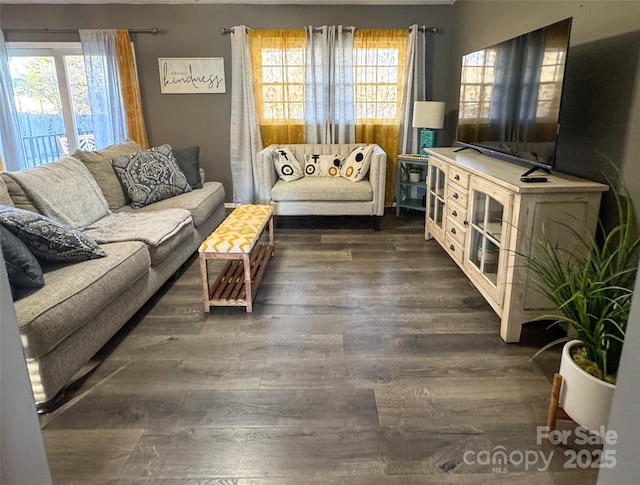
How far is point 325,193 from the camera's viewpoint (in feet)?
13.9

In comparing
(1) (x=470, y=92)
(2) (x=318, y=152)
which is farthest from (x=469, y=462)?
(2) (x=318, y=152)

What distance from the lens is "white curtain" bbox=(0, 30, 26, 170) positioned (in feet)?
15.2

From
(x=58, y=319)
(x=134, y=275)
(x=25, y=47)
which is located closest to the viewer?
(x=58, y=319)

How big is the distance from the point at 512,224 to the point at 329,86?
3192 mm

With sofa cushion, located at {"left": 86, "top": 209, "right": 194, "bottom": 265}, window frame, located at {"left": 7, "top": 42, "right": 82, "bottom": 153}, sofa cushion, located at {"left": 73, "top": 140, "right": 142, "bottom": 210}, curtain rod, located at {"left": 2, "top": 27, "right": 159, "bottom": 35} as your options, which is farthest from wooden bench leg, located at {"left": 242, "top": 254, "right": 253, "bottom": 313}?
window frame, located at {"left": 7, "top": 42, "right": 82, "bottom": 153}

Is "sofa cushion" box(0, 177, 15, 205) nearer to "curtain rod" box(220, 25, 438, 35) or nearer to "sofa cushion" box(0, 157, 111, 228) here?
"sofa cushion" box(0, 157, 111, 228)

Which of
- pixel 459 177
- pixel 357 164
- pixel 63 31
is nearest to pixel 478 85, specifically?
pixel 459 177

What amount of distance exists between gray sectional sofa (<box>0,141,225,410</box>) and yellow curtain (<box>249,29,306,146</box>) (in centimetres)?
A: 135

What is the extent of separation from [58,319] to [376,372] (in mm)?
1380

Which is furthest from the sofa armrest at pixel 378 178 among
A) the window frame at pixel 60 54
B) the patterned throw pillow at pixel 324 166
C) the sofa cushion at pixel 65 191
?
the window frame at pixel 60 54

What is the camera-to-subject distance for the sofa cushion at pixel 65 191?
2.60m

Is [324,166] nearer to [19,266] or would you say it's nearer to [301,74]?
[301,74]

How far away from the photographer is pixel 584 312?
1585 mm

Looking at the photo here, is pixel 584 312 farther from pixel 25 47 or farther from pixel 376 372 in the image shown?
pixel 25 47
